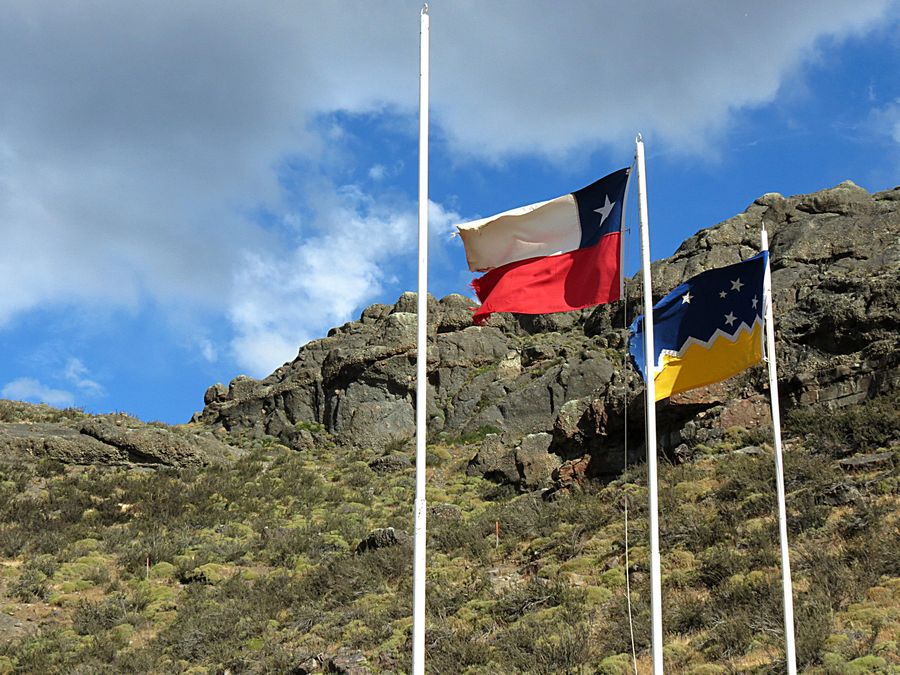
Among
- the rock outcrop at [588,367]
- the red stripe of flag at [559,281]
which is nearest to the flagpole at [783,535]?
the red stripe of flag at [559,281]

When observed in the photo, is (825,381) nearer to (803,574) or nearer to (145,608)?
(803,574)

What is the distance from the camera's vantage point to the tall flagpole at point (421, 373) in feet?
30.6

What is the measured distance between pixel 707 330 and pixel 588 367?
3022cm

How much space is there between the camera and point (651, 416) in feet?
38.0

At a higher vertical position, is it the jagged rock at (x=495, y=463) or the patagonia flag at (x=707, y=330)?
the jagged rock at (x=495, y=463)

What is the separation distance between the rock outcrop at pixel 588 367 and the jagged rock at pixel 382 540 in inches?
271

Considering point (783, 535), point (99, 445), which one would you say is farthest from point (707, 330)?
point (99, 445)

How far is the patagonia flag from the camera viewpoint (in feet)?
43.1

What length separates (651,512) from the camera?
11.6 m

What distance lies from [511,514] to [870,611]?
47.5 feet

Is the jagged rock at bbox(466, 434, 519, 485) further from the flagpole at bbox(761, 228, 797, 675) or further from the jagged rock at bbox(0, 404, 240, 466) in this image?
the flagpole at bbox(761, 228, 797, 675)

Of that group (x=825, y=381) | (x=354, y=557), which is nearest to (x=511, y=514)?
(x=354, y=557)

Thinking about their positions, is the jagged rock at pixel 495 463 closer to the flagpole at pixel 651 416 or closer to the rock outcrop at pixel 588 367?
A: the rock outcrop at pixel 588 367

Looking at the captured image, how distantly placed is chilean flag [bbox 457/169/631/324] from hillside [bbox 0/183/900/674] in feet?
7.24
